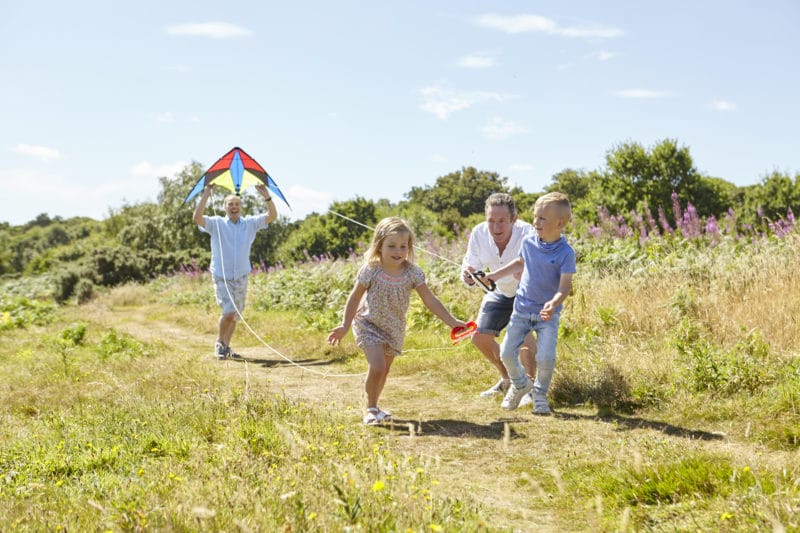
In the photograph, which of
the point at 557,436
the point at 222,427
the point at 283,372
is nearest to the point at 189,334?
the point at 283,372

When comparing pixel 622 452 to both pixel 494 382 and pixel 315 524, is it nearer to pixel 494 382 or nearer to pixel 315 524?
pixel 315 524

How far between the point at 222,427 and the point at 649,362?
3695 mm

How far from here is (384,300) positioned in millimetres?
5539

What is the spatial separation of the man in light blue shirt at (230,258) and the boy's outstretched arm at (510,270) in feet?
14.2

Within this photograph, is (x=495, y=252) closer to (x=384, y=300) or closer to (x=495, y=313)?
(x=495, y=313)

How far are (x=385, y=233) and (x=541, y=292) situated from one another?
1.39m

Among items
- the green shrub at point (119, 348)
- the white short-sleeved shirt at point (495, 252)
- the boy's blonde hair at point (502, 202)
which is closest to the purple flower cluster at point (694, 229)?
the white short-sleeved shirt at point (495, 252)

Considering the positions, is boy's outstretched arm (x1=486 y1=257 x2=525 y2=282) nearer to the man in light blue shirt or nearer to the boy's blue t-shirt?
the boy's blue t-shirt

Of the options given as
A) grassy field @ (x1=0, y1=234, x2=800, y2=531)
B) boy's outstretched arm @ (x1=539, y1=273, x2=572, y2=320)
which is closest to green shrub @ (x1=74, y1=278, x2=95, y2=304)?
grassy field @ (x1=0, y1=234, x2=800, y2=531)

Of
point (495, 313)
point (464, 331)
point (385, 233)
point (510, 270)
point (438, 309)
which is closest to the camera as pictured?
point (385, 233)

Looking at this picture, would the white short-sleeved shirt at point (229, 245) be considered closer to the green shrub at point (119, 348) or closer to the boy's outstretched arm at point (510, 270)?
the green shrub at point (119, 348)

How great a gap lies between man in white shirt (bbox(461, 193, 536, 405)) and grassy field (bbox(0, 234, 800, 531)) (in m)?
0.37

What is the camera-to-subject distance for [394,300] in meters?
5.55

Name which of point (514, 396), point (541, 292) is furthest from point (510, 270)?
point (514, 396)
